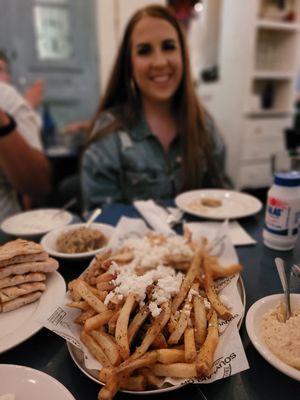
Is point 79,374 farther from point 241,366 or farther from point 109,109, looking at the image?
point 109,109

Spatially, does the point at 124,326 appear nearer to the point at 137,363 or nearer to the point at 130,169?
the point at 137,363

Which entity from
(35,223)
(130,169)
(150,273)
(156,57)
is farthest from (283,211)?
(156,57)

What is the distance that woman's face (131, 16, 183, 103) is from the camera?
1958 mm

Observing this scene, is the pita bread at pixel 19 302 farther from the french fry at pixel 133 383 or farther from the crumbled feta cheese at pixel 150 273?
the french fry at pixel 133 383

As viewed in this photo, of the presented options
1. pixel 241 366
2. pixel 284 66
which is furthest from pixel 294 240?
pixel 284 66

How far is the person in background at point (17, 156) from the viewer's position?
1701 millimetres

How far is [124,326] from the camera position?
65 centimetres

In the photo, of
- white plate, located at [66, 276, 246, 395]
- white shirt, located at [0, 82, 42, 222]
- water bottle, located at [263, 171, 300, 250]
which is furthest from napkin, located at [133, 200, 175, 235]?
white shirt, located at [0, 82, 42, 222]

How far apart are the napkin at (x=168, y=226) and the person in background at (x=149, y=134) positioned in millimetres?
534

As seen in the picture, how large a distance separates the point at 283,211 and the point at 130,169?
3.94 ft

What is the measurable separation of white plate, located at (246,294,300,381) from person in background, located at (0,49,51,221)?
1493 mm

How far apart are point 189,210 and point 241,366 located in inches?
35.3

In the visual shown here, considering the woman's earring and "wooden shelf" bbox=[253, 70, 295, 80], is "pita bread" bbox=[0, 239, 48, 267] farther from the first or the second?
"wooden shelf" bbox=[253, 70, 295, 80]

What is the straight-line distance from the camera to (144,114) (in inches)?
87.0
